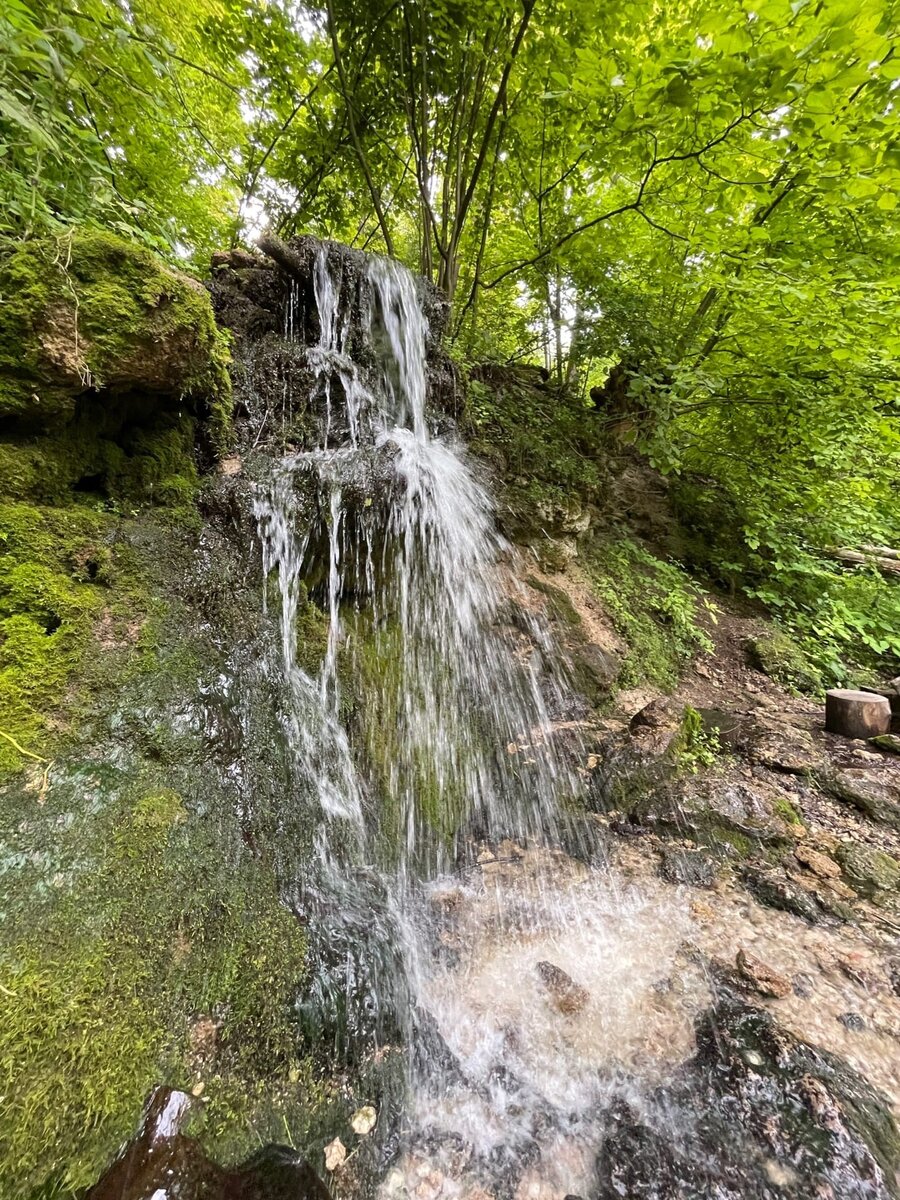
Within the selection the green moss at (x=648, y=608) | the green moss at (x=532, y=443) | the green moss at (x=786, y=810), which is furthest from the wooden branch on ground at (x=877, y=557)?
the green moss at (x=786, y=810)

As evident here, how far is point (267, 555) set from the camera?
293 centimetres

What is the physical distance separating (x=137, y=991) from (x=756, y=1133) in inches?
89.3

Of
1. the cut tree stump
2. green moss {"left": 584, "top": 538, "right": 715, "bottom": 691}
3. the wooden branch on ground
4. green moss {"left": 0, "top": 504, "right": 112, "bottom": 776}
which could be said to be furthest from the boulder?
green moss {"left": 0, "top": 504, "right": 112, "bottom": 776}

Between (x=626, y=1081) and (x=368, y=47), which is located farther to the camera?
(x=368, y=47)

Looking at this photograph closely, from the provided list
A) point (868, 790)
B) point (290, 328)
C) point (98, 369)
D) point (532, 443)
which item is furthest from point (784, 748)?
point (290, 328)

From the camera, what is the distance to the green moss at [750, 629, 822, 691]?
5.47m

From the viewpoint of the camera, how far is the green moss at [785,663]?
215 inches

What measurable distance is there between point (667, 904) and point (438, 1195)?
1.75 meters

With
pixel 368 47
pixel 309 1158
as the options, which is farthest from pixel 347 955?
pixel 368 47

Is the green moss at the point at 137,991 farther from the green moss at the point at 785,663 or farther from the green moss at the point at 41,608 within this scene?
the green moss at the point at 785,663

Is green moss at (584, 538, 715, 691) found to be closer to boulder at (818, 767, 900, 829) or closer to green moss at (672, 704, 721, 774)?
green moss at (672, 704, 721, 774)

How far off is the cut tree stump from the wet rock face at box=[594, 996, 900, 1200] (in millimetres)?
3368

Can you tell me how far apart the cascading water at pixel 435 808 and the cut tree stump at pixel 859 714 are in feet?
9.38

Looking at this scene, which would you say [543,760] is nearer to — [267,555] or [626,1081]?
[626,1081]
